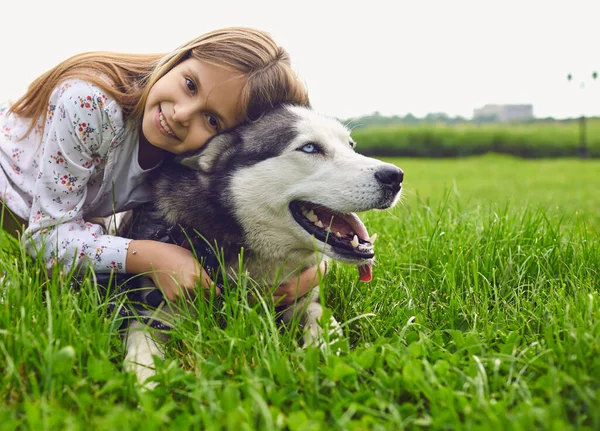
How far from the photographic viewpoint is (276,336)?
1.88 m

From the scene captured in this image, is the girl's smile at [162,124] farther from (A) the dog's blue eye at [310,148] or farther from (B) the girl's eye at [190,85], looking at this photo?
(A) the dog's blue eye at [310,148]

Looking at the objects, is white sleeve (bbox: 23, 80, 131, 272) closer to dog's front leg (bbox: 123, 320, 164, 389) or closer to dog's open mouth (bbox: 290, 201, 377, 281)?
dog's front leg (bbox: 123, 320, 164, 389)

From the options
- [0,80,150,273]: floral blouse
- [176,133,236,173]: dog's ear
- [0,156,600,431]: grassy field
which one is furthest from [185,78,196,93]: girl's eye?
[0,156,600,431]: grassy field

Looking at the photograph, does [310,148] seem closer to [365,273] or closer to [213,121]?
[213,121]

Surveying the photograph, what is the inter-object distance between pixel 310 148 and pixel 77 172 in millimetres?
1069

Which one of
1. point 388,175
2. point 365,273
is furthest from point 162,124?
point 365,273

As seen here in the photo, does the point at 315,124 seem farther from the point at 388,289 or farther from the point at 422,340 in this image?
the point at 422,340

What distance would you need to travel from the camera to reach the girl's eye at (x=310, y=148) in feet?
8.22

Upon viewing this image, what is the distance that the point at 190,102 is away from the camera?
8.20ft

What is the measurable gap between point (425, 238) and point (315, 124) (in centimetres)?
98

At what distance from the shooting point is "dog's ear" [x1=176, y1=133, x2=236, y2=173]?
2.53 m

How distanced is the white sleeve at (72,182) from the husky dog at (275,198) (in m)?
0.27

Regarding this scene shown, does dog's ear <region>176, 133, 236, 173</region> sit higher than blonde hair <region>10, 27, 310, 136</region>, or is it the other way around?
blonde hair <region>10, 27, 310, 136</region>

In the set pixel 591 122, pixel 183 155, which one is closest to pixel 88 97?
pixel 183 155
